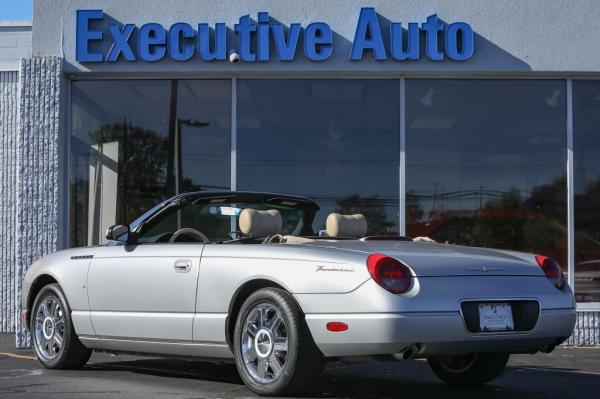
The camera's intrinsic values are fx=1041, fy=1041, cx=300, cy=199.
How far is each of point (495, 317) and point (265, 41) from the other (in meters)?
5.90

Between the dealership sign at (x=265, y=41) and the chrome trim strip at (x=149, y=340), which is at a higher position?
the dealership sign at (x=265, y=41)

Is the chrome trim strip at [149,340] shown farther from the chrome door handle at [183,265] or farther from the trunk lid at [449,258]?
the trunk lid at [449,258]

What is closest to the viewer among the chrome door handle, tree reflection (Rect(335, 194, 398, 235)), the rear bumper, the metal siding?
the rear bumper

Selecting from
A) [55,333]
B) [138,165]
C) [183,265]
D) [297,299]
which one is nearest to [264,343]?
[297,299]

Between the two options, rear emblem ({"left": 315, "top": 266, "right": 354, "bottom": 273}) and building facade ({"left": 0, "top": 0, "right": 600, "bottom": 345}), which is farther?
building facade ({"left": 0, "top": 0, "right": 600, "bottom": 345})

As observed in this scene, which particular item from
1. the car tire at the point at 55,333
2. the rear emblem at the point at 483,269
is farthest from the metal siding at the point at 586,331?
the car tire at the point at 55,333

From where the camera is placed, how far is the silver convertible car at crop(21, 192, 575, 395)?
602 centimetres

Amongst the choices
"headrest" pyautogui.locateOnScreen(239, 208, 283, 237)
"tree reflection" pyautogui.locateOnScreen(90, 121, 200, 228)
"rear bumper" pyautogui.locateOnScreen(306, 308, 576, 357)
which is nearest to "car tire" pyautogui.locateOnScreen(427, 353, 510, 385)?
"rear bumper" pyautogui.locateOnScreen(306, 308, 576, 357)

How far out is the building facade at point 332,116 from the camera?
1141 centimetres

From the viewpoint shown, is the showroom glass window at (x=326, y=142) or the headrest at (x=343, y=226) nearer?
the headrest at (x=343, y=226)

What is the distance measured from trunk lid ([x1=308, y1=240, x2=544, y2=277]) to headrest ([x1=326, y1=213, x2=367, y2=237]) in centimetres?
71

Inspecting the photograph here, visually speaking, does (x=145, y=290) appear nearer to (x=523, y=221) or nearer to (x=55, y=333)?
(x=55, y=333)

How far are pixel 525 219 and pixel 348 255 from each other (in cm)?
587

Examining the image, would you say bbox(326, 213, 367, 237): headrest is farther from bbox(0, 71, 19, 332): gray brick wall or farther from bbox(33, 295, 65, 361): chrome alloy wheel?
bbox(0, 71, 19, 332): gray brick wall
